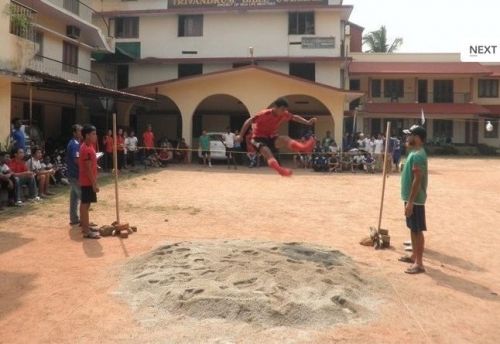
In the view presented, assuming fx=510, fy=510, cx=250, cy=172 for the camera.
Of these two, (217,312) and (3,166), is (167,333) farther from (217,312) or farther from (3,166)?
(3,166)

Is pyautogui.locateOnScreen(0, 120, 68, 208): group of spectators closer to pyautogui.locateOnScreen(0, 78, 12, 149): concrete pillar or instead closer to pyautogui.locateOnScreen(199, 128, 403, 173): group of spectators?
pyautogui.locateOnScreen(0, 78, 12, 149): concrete pillar

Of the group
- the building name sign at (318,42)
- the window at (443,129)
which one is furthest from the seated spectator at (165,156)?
the window at (443,129)

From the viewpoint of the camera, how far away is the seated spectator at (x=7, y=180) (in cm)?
1123

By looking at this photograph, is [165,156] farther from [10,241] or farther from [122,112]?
[10,241]

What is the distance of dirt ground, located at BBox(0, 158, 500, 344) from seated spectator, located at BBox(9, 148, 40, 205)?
1.84 ft

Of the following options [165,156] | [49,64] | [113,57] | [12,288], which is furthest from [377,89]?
[12,288]

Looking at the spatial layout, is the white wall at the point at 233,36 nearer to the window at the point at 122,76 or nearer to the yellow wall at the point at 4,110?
the window at the point at 122,76

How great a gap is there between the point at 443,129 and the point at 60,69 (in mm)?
27566

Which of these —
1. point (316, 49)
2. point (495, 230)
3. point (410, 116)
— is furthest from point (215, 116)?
point (495, 230)

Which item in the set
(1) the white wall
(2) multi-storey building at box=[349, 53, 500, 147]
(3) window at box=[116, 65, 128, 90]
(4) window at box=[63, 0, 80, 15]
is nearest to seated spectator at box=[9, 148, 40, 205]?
(4) window at box=[63, 0, 80, 15]

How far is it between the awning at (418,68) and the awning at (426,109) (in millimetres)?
2310

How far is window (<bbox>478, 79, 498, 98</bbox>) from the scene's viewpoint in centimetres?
3853

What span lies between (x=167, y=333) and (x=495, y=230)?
753cm

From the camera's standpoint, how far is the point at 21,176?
Result: 39.0ft
